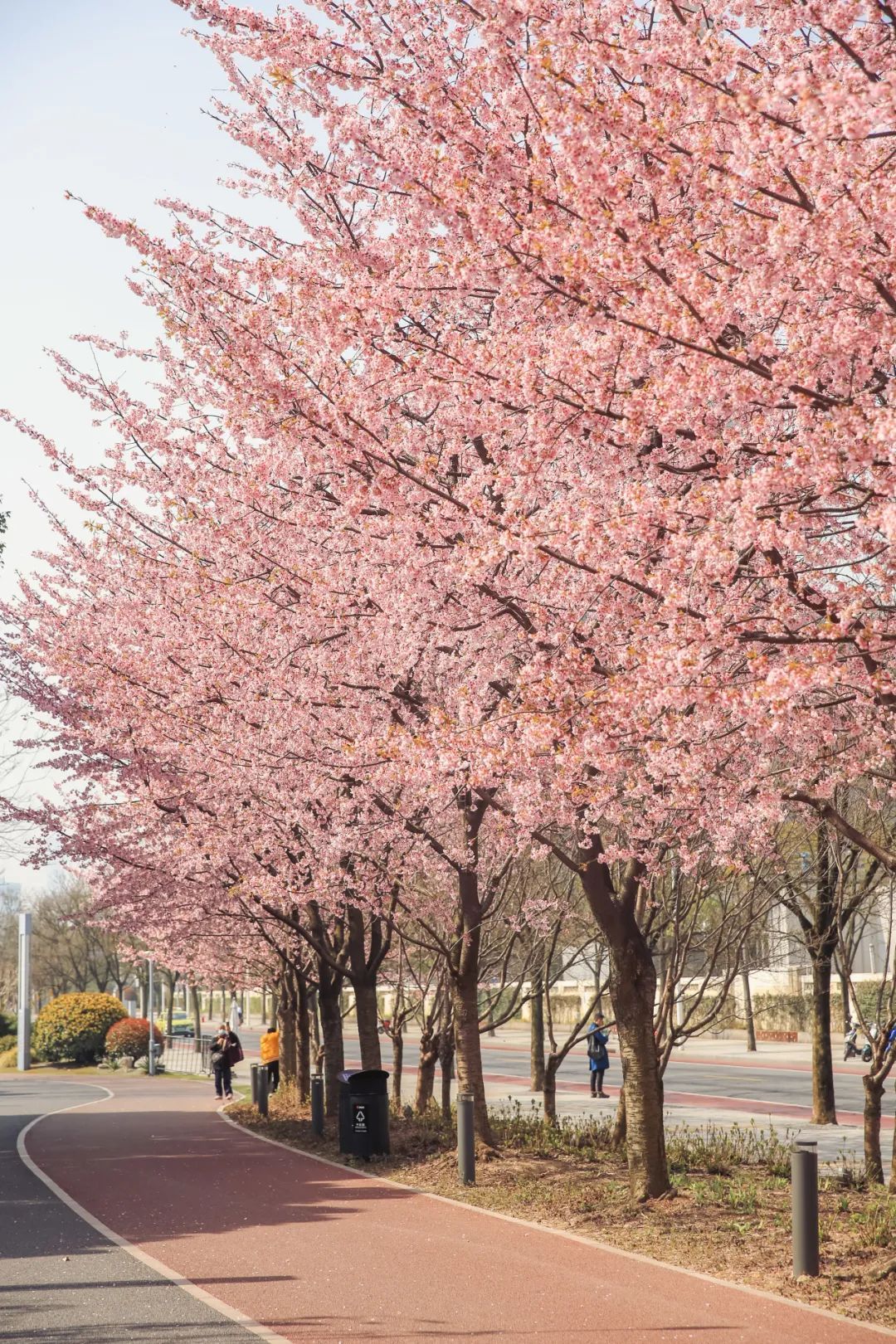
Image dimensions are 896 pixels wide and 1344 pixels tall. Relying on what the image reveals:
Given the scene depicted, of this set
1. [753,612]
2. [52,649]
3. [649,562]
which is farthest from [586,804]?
[52,649]

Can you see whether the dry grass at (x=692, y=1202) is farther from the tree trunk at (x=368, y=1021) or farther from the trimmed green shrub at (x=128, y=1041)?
the trimmed green shrub at (x=128, y=1041)

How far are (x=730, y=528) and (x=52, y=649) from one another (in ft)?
41.9

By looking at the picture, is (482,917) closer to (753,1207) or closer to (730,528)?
(753,1207)

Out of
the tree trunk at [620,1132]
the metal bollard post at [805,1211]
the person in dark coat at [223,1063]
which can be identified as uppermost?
the metal bollard post at [805,1211]

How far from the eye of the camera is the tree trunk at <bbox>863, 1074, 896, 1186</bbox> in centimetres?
1336

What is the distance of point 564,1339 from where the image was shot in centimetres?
737

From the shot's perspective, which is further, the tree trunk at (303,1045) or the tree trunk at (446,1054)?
the tree trunk at (303,1045)

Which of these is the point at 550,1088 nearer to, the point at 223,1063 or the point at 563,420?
the point at 563,420

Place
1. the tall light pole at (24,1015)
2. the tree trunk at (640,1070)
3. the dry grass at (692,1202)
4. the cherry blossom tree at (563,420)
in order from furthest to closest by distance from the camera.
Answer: the tall light pole at (24,1015) → the tree trunk at (640,1070) → the dry grass at (692,1202) → the cherry blossom tree at (563,420)

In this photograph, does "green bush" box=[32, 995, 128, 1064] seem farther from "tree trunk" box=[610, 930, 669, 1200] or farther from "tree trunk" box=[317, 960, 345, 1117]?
"tree trunk" box=[610, 930, 669, 1200]

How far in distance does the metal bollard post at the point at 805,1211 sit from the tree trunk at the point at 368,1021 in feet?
33.1

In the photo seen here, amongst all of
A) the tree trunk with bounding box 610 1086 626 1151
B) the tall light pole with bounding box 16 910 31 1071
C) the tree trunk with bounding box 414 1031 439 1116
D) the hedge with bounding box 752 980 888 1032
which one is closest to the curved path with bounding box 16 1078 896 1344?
the tree trunk with bounding box 610 1086 626 1151

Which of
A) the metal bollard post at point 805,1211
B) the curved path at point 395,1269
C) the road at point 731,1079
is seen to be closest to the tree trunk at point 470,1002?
the curved path at point 395,1269

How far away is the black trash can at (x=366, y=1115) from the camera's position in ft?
52.2
